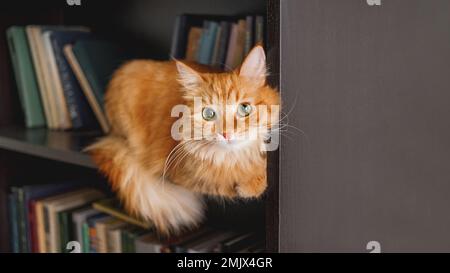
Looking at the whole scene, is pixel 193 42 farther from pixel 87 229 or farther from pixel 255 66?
pixel 87 229

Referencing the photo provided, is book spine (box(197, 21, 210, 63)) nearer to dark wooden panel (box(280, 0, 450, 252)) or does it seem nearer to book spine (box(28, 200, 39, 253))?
dark wooden panel (box(280, 0, 450, 252))

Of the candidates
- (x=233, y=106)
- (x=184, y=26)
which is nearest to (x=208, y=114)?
(x=233, y=106)

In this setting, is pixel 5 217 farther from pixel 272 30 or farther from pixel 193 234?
Result: pixel 272 30

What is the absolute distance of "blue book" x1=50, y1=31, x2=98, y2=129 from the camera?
4.16ft

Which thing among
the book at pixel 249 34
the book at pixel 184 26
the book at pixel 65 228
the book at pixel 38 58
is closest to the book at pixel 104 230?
the book at pixel 65 228

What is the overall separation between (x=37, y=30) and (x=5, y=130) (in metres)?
0.28

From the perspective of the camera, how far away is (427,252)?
2.64ft

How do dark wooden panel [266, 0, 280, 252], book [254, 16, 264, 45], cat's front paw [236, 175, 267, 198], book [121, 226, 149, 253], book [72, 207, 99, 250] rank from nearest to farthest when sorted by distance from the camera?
dark wooden panel [266, 0, 280, 252], cat's front paw [236, 175, 267, 198], book [254, 16, 264, 45], book [121, 226, 149, 253], book [72, 207, 99, 250]

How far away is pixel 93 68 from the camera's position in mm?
1221

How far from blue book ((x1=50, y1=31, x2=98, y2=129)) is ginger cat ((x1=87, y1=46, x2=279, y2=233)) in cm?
20

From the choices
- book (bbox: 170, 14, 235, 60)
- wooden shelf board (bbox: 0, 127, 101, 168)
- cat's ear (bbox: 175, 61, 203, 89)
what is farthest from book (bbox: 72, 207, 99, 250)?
cat's ear (bbox: 175, 61, 203, 89)

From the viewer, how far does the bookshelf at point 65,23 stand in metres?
1.16
